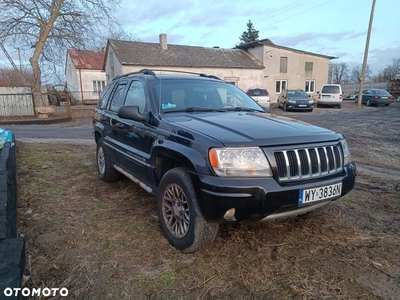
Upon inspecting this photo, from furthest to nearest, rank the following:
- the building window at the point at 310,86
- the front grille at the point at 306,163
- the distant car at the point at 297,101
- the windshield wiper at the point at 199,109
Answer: the building window at the point at 310,86
the distant car at the point at 297,101
the windshield wiper at the point at 199,109
the front grille at the point at 306,163

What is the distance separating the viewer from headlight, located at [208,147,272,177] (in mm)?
2395

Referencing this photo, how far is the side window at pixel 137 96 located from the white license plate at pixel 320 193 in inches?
83.1

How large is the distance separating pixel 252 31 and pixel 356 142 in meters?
48.2

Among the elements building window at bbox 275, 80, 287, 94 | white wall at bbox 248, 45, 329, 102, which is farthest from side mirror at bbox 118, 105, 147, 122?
building window at bbox 275, 80, 287, 94

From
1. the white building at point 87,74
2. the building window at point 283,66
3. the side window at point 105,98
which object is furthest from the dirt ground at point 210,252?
the white building at point 87,74

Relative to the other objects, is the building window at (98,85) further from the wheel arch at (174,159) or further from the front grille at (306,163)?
the front grille at (306,163)

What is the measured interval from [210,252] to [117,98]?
291 centimetres

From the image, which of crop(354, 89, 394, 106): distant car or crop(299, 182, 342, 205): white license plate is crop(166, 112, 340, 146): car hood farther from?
crop(354, 89, 394, 106): distant car

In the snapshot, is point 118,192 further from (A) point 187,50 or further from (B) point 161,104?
(A) point 187,50

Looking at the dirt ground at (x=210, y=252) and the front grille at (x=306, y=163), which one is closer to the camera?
the dirt ground at (x=210, y=252)

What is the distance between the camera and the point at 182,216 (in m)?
2.79

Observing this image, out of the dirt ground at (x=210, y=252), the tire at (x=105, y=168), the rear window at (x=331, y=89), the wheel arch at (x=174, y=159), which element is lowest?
the dirt ground at (x=210, y=252)

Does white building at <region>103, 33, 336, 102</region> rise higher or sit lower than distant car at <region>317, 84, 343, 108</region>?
higher

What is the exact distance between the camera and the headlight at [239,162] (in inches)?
94.3
